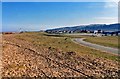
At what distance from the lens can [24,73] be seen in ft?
59.2

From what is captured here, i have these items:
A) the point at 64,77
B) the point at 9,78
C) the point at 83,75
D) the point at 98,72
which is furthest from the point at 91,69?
the point at 9,78

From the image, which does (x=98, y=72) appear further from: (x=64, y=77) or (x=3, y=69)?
(x=3, y=69)

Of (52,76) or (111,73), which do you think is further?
(111,73)

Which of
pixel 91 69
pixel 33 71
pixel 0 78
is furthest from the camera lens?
pixel 91 69

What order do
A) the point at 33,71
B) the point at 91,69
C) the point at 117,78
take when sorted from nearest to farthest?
1. the point at 117,78
2. the point at 33,71
3. the point at 91,69

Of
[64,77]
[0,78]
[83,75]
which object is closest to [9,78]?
[0,78]

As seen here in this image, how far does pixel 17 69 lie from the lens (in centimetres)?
1931

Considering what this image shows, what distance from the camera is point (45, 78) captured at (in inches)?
655

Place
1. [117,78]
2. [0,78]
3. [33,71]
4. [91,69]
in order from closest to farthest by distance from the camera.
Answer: [0,78] < [117,78] < [33,71] < [91,69]

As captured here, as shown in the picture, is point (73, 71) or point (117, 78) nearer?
point (117, 78)

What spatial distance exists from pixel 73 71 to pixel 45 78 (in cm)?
339

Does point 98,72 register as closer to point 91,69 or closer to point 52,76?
point 91,69

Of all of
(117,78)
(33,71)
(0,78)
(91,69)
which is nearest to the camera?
(0,78)

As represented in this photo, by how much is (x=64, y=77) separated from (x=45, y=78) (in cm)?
128
